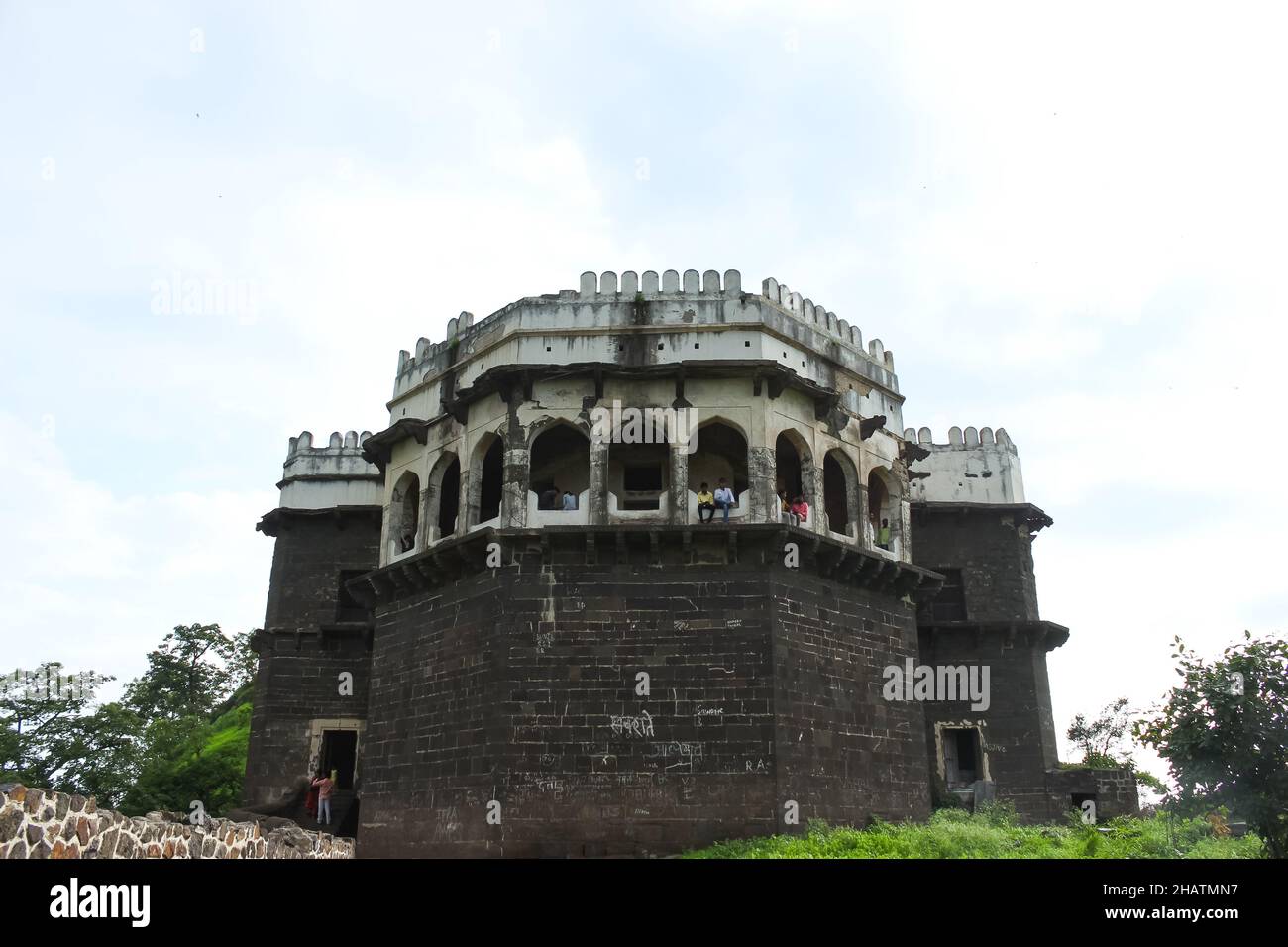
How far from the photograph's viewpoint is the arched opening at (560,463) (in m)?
20.5

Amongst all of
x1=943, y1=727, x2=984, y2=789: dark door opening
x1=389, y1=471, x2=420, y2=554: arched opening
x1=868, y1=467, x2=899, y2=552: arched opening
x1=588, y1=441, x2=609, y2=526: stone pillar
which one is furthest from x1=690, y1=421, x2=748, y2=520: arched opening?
x1=943, y1=727, x2=984, y2=789: dark door opening

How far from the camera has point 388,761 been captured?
1825 cm

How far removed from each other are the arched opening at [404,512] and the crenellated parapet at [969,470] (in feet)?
36.7

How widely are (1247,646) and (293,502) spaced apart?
19.7m

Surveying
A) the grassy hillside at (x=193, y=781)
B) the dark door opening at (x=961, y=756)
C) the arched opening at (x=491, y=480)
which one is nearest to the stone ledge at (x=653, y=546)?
the arched opening at (x=491, y=480)

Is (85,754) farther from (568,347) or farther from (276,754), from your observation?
(568,347)

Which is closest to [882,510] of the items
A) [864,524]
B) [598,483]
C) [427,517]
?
[864,524]

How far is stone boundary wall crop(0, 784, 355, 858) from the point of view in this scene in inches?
301

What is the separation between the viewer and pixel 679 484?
18.0m

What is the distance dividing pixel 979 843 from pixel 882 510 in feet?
22.6

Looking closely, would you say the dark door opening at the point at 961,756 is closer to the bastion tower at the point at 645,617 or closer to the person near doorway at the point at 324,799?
the bastion tower at the point at 645,617

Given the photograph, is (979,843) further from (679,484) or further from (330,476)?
(330,476)

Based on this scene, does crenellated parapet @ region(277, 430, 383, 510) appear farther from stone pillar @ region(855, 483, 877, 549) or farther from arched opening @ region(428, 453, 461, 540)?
stone pillar @ region(855, 483, 877, 549)

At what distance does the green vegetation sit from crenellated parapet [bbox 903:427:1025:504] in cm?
793
